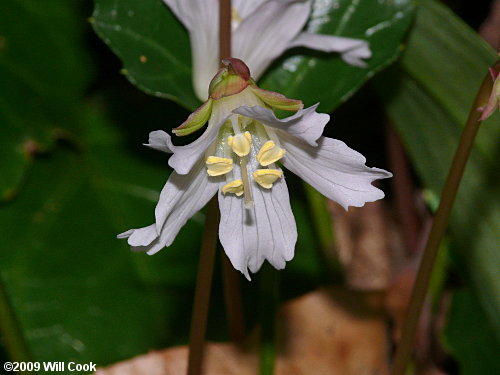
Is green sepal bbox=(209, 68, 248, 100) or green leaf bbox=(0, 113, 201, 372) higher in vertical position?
green sepal bbox=(209, 68, 248, 100)

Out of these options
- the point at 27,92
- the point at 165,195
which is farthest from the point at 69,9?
the point at 165,195

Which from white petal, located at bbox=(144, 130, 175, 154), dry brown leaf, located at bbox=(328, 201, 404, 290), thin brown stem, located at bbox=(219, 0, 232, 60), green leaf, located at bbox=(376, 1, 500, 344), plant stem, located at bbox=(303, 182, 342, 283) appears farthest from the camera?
dry brown leaf, located at bbox=(328, 201, 404, 290)

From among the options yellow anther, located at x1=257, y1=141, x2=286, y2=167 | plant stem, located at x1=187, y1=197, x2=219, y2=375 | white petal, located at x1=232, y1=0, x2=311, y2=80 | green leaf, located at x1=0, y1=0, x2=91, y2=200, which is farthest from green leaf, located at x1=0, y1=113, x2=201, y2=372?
yellow anther, located at x1=257, y1=141, x2=286, y2=167

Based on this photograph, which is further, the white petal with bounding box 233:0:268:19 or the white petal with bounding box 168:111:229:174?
the white petal with bounding box 233:0:268:19

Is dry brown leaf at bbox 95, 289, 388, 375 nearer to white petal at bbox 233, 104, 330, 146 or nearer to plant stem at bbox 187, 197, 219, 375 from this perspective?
plant stem at bbox 187, 197, 219, 375

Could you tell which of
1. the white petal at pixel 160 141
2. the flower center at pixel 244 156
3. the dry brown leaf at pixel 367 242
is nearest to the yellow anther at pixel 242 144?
the flower center at pixel 244 156

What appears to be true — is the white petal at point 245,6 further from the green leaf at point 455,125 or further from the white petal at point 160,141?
the white petal at point 160,141

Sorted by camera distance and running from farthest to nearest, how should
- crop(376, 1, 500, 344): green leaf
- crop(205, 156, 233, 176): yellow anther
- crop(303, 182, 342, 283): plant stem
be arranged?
1. crop(303, 182, 342, 283): plant stem
2. crop(376, 1, 500, 344): green leaf
3. crop(205, 156, 233, 176): yellow anther
